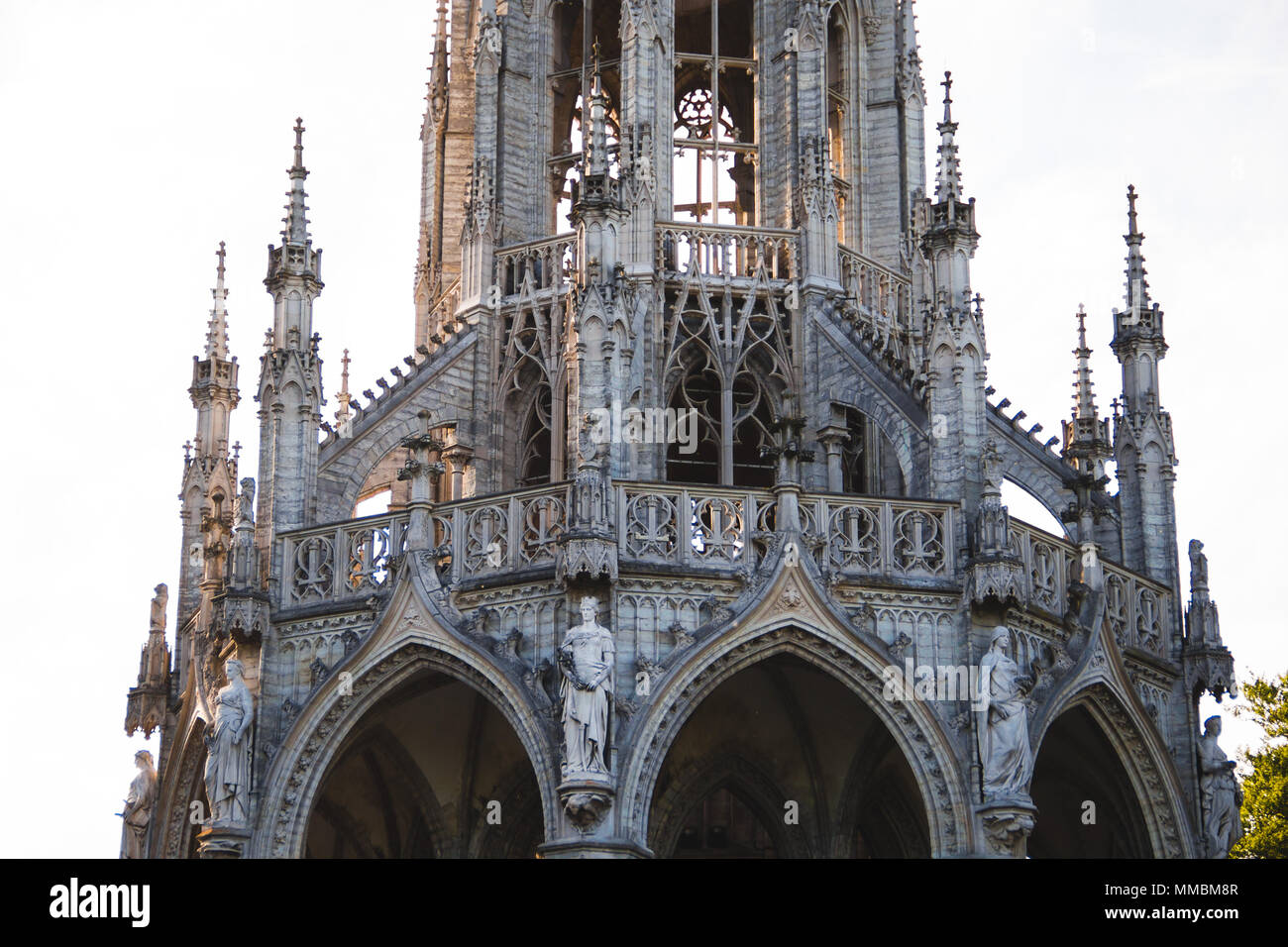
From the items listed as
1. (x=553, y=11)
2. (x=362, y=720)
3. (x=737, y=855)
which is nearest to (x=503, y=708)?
(x=362, y=720)

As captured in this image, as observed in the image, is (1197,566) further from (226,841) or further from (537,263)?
(226,841)

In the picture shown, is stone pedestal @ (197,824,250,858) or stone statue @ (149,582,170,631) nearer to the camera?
stone pedestal @ (197,824,250,858)

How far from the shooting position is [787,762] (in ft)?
102

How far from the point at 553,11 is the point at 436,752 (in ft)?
38.8

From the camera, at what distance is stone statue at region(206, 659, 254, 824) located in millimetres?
28656

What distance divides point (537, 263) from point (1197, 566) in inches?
399

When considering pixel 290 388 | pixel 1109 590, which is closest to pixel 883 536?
pixel 1109 590

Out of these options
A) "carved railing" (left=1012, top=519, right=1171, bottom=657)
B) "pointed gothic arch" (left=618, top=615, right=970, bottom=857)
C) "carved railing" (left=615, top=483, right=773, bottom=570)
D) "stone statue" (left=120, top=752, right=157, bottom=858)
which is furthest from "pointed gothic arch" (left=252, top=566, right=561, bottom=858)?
"carved railing" (left=1012, top=519, right=1171, bottom=657)

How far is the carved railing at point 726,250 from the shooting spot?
33.9 meters

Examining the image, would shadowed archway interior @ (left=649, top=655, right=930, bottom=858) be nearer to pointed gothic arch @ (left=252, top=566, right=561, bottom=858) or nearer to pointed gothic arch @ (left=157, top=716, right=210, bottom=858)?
pointed gothic arch @ (left=252, top=566, right=561, bottom=858)

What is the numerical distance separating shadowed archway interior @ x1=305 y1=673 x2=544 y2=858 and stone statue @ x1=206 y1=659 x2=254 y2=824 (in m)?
2.32

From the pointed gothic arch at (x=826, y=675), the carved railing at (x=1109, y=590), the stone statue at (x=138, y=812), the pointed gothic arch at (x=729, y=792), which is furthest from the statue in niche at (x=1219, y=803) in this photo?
the stone statue at (x=138, y=812)

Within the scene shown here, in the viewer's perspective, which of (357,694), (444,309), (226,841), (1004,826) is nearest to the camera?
(1004,826)
